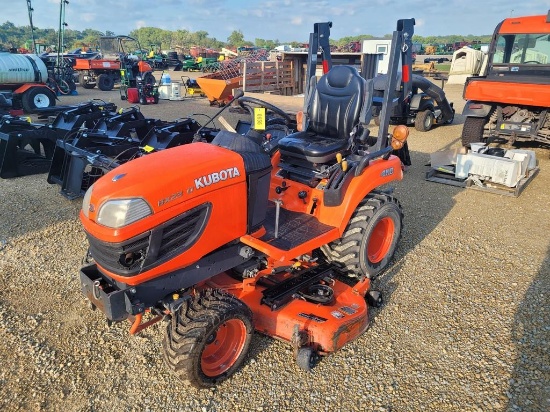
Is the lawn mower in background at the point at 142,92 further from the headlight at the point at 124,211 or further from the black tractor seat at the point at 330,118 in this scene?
the headlight at the point at 124,211

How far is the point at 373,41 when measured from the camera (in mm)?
18906

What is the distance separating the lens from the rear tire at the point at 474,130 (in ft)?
25.1

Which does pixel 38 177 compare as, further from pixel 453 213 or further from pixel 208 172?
pixel 453 213

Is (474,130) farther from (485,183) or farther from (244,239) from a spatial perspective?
(244,239)

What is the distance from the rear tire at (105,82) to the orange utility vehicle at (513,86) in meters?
14.9

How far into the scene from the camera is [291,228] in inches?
125

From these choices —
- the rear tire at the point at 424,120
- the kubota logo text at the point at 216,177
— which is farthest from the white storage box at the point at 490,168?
the kubota logo text at the point at 216,177

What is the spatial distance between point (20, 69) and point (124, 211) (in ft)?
38.7

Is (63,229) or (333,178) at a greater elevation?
(333,178)

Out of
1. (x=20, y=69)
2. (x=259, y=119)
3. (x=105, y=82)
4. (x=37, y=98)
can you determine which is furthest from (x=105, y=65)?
(x=259, y=119)

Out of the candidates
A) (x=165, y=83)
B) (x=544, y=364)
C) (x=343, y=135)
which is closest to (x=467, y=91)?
(x=343, y=135)

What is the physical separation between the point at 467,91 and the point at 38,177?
7400 millimetres

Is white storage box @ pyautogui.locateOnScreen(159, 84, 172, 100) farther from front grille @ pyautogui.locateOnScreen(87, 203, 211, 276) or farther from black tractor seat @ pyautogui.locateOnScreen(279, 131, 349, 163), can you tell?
front grille @ pyautogui.locateOnScreen(87, 203, 211, 276)

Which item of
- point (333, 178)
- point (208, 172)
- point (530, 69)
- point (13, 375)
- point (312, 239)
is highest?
point (530, 69)
